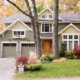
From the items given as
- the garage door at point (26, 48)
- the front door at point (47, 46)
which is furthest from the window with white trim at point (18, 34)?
the front door at point (47, 46)

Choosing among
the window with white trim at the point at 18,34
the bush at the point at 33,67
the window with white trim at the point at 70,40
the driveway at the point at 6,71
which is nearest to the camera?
the driveway at the point at 6,71

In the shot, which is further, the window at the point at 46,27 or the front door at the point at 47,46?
the front door at the point at 47,46

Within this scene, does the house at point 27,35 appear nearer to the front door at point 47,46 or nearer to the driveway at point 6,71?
the front door at point 47,46

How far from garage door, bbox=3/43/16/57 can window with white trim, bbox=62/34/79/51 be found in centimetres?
799

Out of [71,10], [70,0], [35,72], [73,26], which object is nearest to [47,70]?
[35,72]

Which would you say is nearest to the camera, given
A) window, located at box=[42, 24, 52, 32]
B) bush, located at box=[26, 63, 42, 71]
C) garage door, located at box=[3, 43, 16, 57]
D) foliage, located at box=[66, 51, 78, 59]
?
bush, located at box=[26, 63, 42, 71]

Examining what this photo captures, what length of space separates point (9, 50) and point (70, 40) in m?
9.74

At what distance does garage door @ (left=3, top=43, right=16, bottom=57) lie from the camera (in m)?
40.4

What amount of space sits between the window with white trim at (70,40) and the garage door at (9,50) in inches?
314

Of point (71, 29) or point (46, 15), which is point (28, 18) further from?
point (71, 29)

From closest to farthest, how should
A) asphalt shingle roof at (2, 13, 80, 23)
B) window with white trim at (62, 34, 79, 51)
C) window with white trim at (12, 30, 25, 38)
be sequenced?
window with white trim at (62, 34, 79, 51)
window with white trim at (12, 30, 25, 38)
asphalt shingle roof at (2, 13, 80, 23)

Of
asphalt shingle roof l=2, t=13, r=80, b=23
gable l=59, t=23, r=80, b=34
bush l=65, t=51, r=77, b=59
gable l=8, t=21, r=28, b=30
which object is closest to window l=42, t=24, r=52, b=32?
gable l=59, t=23, r=80, b=34

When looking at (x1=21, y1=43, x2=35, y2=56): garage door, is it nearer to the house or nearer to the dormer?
the house

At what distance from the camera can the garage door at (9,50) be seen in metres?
40.4
